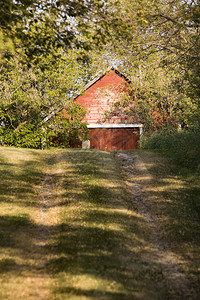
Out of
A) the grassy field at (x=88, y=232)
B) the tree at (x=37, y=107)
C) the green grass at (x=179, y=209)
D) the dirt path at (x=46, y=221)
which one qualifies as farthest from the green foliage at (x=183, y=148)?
the tree at (x=37, y=107)

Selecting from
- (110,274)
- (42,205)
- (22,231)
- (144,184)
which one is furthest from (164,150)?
(110,274)

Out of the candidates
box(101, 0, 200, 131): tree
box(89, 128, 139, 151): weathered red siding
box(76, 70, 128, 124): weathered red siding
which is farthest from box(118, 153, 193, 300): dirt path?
box(76, 70, 128, 124): weathered red siding

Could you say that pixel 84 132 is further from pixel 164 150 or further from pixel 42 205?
pixel 42 205

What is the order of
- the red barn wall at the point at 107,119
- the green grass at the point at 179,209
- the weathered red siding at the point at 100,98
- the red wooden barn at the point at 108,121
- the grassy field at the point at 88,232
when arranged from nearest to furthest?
the grassy field at the point at 88,232, the green grass at the point at 179,209, the red wooden barn at the point at 108,121, the red barn wall at the point at 107,119, the weathered red siding at the point at 100,98

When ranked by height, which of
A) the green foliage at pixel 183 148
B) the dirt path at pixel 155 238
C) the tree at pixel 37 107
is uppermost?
the tree at pixel 37 107

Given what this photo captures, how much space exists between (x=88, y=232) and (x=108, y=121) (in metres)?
24.1

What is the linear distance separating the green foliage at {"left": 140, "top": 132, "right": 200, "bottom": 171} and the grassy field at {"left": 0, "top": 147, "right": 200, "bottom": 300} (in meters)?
1.29

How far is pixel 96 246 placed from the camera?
29.9 ft

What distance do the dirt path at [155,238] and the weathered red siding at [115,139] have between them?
579 inches

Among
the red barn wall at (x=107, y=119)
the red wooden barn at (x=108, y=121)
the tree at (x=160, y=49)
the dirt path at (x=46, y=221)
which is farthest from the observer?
the red barn wall at (x=107, y=119)

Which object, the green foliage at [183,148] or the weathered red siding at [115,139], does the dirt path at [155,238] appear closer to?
the green foliage at [183,148]

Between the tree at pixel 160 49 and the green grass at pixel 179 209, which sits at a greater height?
the tree at pixel 160 49

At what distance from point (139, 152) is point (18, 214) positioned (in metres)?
12.0

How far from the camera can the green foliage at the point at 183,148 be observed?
1784cm
